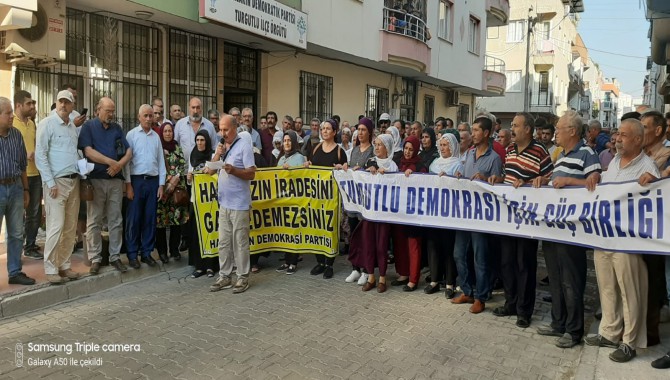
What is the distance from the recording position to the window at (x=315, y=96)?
14359mm

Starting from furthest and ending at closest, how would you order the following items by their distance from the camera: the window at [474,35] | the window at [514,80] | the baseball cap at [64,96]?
the window at [514,80]
the window at [474,35]
the baseball cap at [64,96]

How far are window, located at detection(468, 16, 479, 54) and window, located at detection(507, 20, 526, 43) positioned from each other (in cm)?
1429

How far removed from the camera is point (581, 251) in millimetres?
4863

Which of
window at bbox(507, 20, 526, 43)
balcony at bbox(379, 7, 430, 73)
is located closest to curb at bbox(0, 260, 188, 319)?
balcony at bbox(379, 7, 430, 73)

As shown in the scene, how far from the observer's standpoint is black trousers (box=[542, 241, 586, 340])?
479cm

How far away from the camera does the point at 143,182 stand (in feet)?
21.7

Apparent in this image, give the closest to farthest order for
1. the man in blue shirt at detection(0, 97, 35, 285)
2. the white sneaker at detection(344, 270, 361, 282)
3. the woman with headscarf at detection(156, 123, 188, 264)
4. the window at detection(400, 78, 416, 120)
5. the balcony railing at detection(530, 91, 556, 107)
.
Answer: the man in blue shirt at detection(0, 97, 35, 285)
the white sneaker at detection(344, 270, 361, 282)
the woman with headscarf at detection(156, 123, 188, 264)
the window at detection(400, 78, 416, 120)
the balcony railing at detection(530, 91, 556, 107)

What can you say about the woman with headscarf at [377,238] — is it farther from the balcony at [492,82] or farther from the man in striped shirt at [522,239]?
the balcony at [492,82]

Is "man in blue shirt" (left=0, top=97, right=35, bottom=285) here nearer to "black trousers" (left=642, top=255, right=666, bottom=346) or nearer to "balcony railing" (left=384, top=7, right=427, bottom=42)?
"black trousers" (left=642, top=255, right=666, bottom=346)

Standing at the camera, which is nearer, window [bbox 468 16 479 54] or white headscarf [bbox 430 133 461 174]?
white headscarf [bbox 430 133 461 174]

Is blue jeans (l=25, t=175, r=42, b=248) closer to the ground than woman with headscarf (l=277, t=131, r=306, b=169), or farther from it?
closer to the ground

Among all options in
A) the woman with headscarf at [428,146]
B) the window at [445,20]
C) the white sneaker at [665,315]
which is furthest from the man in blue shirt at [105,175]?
the window at [445,20]

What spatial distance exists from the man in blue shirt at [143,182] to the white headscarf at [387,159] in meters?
2.77

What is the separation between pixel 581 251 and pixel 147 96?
8.36 metres
